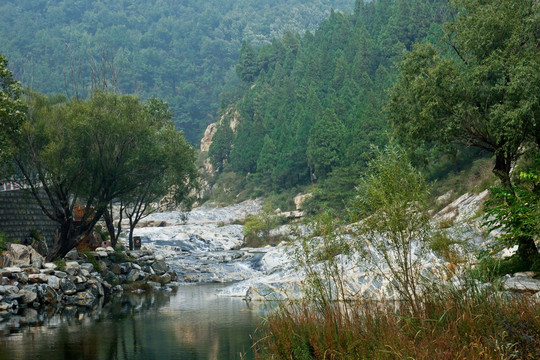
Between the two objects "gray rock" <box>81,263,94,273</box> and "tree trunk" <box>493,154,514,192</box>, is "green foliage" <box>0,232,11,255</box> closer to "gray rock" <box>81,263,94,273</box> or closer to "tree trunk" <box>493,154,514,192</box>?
"gray rock" <box>81,263,94,273</box>

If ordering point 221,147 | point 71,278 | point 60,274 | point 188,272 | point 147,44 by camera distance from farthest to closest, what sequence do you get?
point 147,44 → point 221,147 → point 188,272 → point 71,278 → point 60,274

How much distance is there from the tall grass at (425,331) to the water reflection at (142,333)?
3.87 metres

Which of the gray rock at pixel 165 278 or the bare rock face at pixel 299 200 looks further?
the bare rock face at pixel 299 200

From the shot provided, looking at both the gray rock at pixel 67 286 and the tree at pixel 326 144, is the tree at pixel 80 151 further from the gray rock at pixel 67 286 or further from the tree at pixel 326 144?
the tree at pixel 326 144

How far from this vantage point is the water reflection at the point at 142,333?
13.7 meters

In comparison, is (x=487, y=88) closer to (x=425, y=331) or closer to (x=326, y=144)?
(x=425, y=331)

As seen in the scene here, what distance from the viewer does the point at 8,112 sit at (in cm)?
2191

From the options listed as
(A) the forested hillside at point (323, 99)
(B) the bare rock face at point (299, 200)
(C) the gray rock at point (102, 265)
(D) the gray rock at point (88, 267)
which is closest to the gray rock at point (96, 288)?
(D) the gray rock at point (88, 267)

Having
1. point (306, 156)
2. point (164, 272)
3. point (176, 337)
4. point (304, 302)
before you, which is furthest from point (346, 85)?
point (304, 302)

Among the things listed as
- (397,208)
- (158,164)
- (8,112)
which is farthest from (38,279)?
(397,208)

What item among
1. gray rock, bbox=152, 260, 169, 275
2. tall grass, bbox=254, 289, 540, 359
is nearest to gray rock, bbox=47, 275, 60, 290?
gray rock, bbox=152, 260, 169, 275

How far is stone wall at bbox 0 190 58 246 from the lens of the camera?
27.7 m

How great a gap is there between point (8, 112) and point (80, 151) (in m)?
5.21

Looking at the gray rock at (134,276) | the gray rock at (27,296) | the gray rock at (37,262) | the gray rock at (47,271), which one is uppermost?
the gray rock at (37,262)
